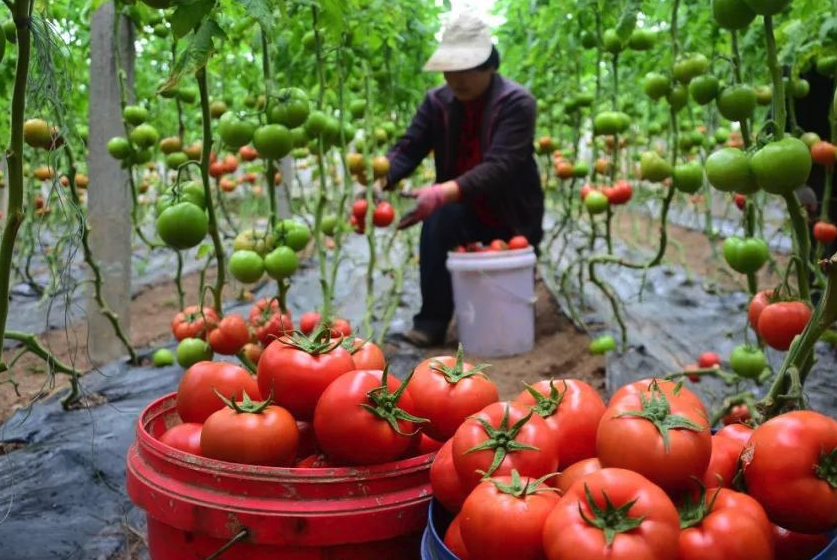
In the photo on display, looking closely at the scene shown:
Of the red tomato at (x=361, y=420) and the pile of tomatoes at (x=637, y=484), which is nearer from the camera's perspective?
the pile of tomatoes at (x=637, y=484)

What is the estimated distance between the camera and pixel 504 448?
105cm

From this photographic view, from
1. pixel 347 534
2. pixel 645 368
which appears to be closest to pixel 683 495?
pixel 347 534

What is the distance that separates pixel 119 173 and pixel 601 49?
2139mm

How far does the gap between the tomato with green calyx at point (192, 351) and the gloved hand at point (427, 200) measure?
1.39 m

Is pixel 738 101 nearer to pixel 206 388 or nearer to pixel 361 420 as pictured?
pixel 361 420

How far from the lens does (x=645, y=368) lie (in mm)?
3260

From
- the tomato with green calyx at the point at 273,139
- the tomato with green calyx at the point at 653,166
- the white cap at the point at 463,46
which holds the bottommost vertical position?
the tomato with green calyx at the point at 653,166

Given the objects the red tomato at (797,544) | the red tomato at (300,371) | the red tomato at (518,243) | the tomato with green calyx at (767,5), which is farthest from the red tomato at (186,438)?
the red tomato at (518,243)

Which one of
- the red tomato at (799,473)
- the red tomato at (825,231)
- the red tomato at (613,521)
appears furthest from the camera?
the red tomato at (825,231)

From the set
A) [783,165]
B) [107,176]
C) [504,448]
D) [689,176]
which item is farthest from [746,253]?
[107,176]

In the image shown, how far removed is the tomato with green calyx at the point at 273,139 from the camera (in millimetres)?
2084

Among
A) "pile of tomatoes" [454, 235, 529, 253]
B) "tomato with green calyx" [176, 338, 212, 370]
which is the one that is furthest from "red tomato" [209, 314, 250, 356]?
"pile of tomatoes" [454, 235, 529, 253]

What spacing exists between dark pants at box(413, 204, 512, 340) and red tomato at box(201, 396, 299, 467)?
2.78m

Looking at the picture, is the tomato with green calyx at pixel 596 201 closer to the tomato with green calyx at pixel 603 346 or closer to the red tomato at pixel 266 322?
the tomato with green calyx at pixel 603 346
